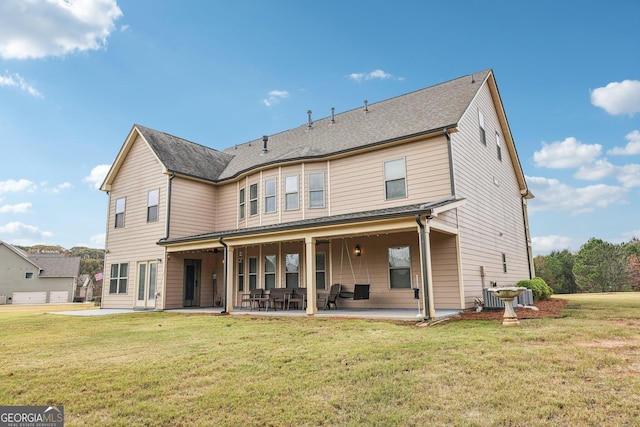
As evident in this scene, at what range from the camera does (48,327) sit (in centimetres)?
1023

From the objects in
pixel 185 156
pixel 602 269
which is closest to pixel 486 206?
pixel 185 156

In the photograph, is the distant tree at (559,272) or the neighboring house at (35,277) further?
the distant tree at (559,272)

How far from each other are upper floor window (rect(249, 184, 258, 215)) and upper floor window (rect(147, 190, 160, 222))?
391cm

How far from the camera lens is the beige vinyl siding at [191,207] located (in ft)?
51.0

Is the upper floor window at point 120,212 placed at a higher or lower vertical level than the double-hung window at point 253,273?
higher

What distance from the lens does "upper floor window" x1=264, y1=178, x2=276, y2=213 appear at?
14.3 metres

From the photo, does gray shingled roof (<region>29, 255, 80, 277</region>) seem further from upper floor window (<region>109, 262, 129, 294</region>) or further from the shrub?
the shrub

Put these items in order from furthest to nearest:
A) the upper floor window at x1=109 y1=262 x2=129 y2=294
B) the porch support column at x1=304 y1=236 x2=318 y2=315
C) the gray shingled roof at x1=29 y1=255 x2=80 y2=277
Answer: the gray shingled roof at x1=29 y1=255 x2=80 y2=277 < the upper floor window at x1=109 y1=262 x2=129 y2=294 < the porch support column at x1=304 y1=236 x2=318 y2=315

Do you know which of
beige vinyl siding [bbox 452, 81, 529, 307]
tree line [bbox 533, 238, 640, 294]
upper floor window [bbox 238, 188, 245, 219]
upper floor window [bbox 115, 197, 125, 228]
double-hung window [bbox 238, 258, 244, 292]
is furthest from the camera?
tree line [bbox 533, 238, 640, 294]

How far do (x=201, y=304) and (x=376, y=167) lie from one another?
29.7 ft

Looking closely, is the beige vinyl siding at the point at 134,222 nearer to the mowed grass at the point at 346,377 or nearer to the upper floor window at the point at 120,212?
the upper floor window at the point at 120,212

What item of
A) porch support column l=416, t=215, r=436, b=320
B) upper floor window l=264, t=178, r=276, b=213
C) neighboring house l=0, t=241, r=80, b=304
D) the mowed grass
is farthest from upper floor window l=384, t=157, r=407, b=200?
Result: neighboring house l=0, t=241, r=80, b=304

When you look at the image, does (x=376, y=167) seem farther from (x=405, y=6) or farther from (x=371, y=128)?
(x=405, y=6)

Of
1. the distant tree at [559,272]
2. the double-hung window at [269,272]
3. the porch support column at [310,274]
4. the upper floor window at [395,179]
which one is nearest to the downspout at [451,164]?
the upper floor window at [395,179]
